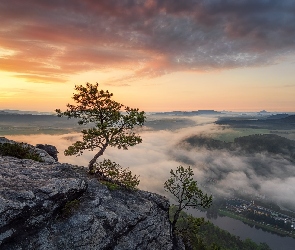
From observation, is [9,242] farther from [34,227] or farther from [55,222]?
[55,222]

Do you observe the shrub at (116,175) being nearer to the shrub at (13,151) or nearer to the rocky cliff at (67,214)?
the rocky cliff at (67,214)

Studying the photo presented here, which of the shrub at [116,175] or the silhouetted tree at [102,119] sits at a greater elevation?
the silhouetted tree at [102,119]

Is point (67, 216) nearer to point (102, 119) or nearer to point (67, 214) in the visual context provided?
point (67, 214)

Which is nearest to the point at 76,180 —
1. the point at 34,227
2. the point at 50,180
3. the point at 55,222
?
the point at 50,180

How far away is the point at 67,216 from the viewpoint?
74.5 ft

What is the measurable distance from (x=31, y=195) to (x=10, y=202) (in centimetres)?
198

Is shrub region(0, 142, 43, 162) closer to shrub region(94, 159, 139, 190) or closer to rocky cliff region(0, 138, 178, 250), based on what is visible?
rocky cliff region(0, 138, 178, 250)

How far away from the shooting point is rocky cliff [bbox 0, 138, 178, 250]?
750 inches

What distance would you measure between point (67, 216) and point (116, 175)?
965 cm

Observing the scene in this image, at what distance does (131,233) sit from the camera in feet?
85.5

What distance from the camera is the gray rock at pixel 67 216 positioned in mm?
19031

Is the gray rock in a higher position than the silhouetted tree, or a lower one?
lower

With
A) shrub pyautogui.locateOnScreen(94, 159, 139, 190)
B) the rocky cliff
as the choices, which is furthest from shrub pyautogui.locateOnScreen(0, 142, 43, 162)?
shrub pyautogui.locateOnScreen(94, 159, 139, 190)

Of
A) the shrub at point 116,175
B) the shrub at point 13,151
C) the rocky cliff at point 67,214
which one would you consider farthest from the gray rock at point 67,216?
the shrub at point 13,151
